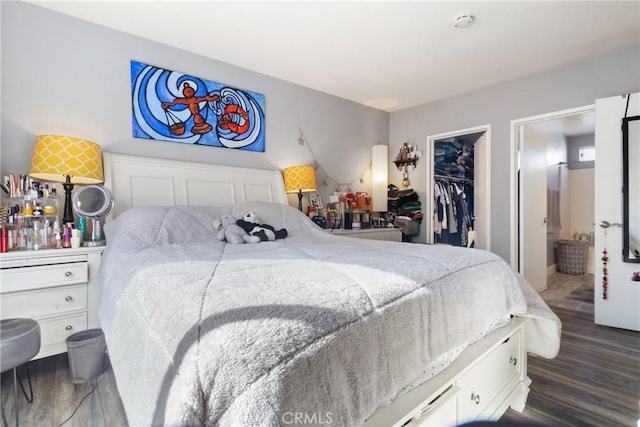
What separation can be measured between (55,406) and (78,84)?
2091mm

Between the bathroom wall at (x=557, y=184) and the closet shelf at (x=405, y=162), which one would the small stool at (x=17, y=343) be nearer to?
the closet shelf at (x=405, y=162)

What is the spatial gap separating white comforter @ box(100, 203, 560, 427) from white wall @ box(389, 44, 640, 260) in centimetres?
234

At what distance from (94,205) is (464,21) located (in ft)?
9.74

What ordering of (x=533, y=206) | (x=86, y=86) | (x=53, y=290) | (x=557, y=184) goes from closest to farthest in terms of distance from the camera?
(x=53, y=290) < (x=86, y=86) < (x=533, y=206) < (x=557, y=184)

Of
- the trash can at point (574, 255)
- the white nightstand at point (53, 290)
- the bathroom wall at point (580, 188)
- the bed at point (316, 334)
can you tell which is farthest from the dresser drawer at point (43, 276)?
the bathroom wall at point (580, 188)

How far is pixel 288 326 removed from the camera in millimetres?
655

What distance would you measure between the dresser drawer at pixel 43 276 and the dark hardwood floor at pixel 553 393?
562mm

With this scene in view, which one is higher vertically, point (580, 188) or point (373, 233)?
point (580, 188)

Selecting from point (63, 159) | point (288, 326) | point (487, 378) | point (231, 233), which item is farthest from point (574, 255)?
point (63, 159)

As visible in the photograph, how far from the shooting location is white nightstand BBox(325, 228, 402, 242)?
3173 millimetres

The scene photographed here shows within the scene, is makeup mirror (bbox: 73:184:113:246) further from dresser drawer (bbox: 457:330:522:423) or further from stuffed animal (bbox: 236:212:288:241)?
dresser drawer (bbox: 457:330:522:423)

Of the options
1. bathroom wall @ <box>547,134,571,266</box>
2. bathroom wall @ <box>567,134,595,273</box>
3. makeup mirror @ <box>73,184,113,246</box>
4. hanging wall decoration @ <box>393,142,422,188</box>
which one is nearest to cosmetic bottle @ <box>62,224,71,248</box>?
makeup mirror @ <box>73,184,113,246</box>

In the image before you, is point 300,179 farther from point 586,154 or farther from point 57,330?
point 586,154

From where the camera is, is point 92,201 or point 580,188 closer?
point 92,201
